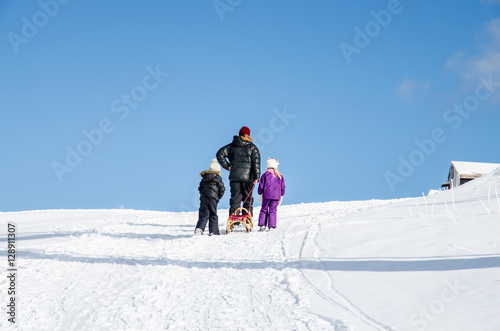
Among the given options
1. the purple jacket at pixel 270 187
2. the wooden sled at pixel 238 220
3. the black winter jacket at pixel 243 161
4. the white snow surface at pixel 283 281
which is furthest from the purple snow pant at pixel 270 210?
the white snow surface at pixel 283 281

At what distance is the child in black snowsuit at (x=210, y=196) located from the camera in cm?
1039

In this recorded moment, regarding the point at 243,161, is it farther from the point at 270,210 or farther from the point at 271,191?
the point at 270,210

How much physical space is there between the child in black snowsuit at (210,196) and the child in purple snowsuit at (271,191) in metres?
1.00

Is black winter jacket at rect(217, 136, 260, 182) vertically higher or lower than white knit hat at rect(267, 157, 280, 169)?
higher

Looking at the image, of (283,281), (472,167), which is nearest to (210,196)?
(283,281)

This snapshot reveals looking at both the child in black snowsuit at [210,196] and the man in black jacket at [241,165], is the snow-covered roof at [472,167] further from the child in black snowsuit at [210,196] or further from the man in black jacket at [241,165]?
the child in black snowsuit at [210,196]

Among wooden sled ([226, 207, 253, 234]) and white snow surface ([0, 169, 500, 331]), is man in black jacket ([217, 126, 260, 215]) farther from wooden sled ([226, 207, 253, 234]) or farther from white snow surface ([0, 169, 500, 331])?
white snow surface ([0, 169, 500, 331])

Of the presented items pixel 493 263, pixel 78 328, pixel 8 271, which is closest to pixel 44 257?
pixel 8 271

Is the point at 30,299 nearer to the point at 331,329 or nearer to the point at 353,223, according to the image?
the point at 331,329

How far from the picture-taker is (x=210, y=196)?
414 inches

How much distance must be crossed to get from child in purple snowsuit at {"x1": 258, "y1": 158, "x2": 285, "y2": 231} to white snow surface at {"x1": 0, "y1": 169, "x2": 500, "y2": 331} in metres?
1.72

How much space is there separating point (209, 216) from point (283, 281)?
531cm

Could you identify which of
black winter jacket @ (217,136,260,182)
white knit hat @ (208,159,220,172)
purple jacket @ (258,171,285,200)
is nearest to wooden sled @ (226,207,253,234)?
purple jacket @ (258,171,285,200)

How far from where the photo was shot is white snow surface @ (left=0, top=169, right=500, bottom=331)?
3973 millimetres
